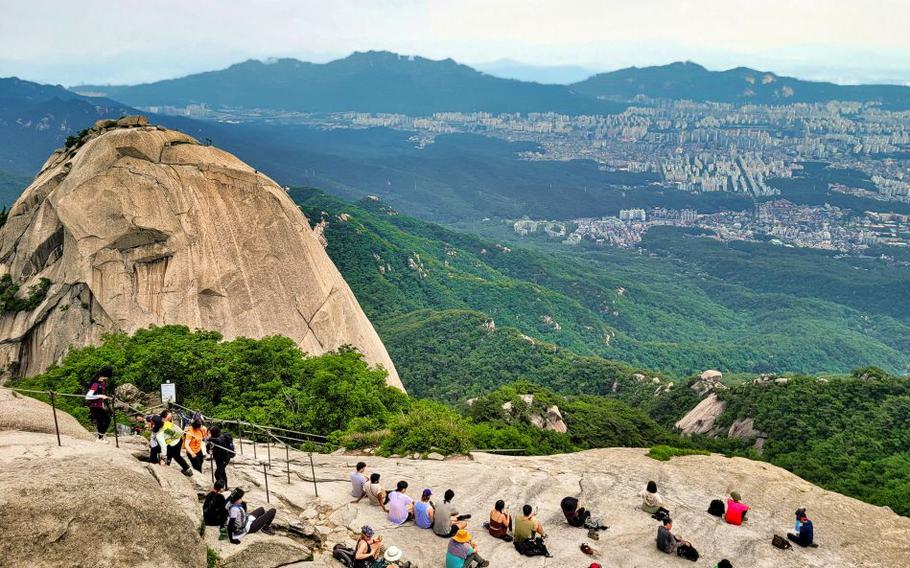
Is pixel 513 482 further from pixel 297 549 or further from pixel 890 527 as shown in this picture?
pixel 890 527

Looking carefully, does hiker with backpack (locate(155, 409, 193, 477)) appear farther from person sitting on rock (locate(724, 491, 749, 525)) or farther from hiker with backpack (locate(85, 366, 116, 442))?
person sitting on rock (locate(724, 491, 749, 525))

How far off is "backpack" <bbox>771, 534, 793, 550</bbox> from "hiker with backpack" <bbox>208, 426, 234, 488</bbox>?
14.7 meters

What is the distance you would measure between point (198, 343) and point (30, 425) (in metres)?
14.9

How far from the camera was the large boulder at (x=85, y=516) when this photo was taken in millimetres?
10414

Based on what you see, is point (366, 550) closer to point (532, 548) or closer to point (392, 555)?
point (392, 555)

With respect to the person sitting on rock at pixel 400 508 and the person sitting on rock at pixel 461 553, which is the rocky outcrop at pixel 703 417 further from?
the person sitting on rock at pixel 461 553

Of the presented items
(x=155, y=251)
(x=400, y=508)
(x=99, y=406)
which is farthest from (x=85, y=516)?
(x=155, y=251)

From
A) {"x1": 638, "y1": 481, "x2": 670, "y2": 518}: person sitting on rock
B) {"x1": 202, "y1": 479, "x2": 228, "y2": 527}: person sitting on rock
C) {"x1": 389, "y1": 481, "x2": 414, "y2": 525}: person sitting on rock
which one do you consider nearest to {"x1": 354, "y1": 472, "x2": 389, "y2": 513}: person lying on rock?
{"x1": 389, "y1": 481, "x2": 414, "y2": 525}: person sitting on rock

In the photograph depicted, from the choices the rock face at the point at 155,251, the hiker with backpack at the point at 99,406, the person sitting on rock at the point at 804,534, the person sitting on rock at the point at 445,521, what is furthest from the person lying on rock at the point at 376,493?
the rock face at the point at 155,251

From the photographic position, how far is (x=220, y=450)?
53.8ft

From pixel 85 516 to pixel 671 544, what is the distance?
13.6 m

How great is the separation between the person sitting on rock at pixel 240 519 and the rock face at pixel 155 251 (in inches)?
858

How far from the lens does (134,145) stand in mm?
34906

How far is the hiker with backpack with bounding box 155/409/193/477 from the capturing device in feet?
52.2
